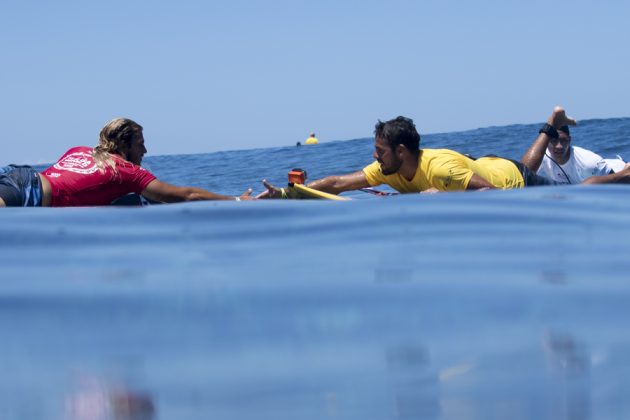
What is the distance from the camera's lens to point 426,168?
6.44 metres

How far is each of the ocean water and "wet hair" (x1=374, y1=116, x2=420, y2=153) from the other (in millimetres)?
1577

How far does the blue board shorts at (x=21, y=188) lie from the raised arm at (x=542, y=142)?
4.78 meters

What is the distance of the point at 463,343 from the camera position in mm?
2477

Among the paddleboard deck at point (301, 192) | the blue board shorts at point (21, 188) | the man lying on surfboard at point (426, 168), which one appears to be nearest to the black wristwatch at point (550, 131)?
the man lying on surfboard at point (426, 168)

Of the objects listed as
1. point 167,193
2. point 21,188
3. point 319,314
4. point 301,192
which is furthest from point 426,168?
point 319,314

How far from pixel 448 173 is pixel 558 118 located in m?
2.75

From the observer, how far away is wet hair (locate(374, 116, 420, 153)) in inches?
254

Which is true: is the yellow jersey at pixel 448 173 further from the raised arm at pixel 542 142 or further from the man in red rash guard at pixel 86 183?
the man in red rash guard at pixel 86 183

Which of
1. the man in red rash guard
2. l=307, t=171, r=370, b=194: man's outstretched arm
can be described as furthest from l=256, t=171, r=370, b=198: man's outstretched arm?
the man in red rash guard

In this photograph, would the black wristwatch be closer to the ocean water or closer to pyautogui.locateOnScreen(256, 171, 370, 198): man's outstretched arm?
pyautogui.locateOnScreen(256, 171, 370, 198): man's outstretched arm

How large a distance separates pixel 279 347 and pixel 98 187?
374 cm

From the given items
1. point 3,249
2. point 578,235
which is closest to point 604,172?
point 578,235

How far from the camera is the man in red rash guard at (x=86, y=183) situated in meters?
5.82

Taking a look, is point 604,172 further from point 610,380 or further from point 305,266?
point 610,380
